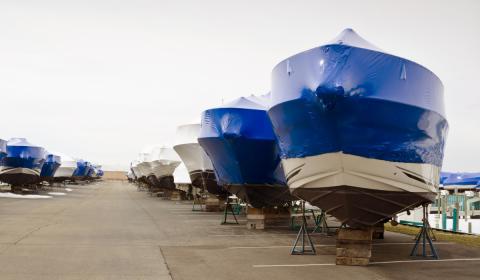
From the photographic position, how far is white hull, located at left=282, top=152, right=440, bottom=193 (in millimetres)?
8547

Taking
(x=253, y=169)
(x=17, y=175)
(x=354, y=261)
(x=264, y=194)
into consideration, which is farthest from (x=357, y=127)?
(x=17, y=175)

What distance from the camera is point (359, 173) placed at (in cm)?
854

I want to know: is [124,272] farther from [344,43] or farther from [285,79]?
[344,43]

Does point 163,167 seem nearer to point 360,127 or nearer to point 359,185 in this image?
point 359,185

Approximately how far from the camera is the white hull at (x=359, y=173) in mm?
8547

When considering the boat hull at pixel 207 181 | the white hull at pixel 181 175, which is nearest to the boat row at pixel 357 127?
the boat hull at pixel 207 181

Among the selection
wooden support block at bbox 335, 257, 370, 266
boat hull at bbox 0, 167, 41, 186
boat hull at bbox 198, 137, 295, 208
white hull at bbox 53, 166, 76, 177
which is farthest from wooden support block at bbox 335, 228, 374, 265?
white hull at bbox 53, 166, 76, 177

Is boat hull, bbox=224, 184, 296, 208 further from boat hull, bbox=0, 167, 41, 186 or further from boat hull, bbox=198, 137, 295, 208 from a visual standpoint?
boat hull, bbox=0, 167, 41, 186

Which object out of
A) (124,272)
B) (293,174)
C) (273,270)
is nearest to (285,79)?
(293,174)

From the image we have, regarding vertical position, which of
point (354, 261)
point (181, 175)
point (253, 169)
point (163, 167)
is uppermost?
point (163, 167)

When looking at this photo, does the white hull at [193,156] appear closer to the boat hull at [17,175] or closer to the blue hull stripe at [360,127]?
the blue hull stripe at [360,127]

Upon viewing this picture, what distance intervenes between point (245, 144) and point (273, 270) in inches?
254

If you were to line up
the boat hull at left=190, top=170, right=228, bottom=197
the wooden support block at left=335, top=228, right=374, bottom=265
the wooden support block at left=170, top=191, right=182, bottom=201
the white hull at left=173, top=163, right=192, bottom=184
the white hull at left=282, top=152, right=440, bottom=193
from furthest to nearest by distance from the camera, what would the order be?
the wooden support block at left=170, top=191, right=182, bottom=201
the white hull at left=173, top=163, right=192, bottom=184
the boat hull at left=190, top=170, right=228, bottom=197
the wooden support block at left=335, top=228, right=374, bottom=265
the white hull at left=282, top=152, right=440, bottom=193

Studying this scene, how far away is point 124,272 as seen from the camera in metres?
8.17
